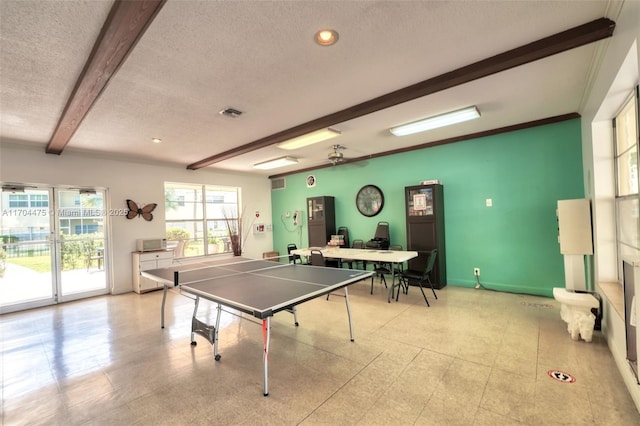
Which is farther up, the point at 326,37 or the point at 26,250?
the point at 326,37

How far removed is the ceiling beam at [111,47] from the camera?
1.62m

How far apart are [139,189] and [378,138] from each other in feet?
16.0

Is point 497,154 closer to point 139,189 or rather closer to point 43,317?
point 139,189

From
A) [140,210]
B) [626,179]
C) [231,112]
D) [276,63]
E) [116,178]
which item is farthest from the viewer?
[140,210]

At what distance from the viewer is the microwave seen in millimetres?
5430

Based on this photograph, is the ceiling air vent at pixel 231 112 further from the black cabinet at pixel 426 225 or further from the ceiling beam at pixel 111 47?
the black cabinet at pixel 426 225

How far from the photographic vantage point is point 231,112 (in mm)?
3303

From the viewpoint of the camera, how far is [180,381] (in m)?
2.32

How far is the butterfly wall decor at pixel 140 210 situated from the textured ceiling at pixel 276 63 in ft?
5.80

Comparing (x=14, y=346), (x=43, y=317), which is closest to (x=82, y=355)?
(x=14, y=346)

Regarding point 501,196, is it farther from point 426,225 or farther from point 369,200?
point 369,200

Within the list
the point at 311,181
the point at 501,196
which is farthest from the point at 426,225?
the point at 311,181

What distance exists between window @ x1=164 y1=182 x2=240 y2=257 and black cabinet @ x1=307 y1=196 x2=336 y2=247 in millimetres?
2133

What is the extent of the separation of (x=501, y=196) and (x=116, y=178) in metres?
6.98
